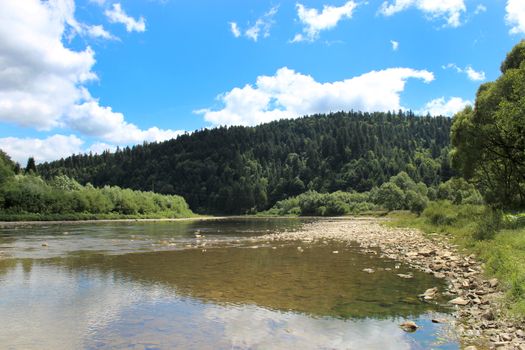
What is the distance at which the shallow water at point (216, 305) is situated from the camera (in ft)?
38.2

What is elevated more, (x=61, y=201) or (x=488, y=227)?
(x=61, y=201)

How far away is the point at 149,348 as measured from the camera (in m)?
10.9

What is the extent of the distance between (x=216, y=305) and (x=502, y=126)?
26583 millimetres

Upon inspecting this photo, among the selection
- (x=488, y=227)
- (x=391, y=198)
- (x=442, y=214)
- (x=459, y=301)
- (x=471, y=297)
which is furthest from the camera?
(x=391, y=198)

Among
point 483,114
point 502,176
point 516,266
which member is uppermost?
point 483,114

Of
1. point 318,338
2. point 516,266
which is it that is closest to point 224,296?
point 318,338

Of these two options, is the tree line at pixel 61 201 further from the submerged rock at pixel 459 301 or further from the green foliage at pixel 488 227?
the submerged rock at pixel 459 301

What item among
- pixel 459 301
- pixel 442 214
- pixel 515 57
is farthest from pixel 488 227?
pixel 442 214

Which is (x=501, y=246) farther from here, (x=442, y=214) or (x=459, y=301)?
(x=442, y=214)

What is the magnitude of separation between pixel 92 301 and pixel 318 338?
954 centimetres

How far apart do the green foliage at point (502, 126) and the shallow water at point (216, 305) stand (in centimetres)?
1402

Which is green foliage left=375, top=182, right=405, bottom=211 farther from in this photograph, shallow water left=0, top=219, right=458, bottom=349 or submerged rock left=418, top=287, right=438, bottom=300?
submerged rock left=418, top=287, right=438, bottom=300

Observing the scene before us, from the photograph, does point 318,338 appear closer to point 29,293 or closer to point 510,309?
point 510,309

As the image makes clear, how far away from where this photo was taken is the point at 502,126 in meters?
31.1
